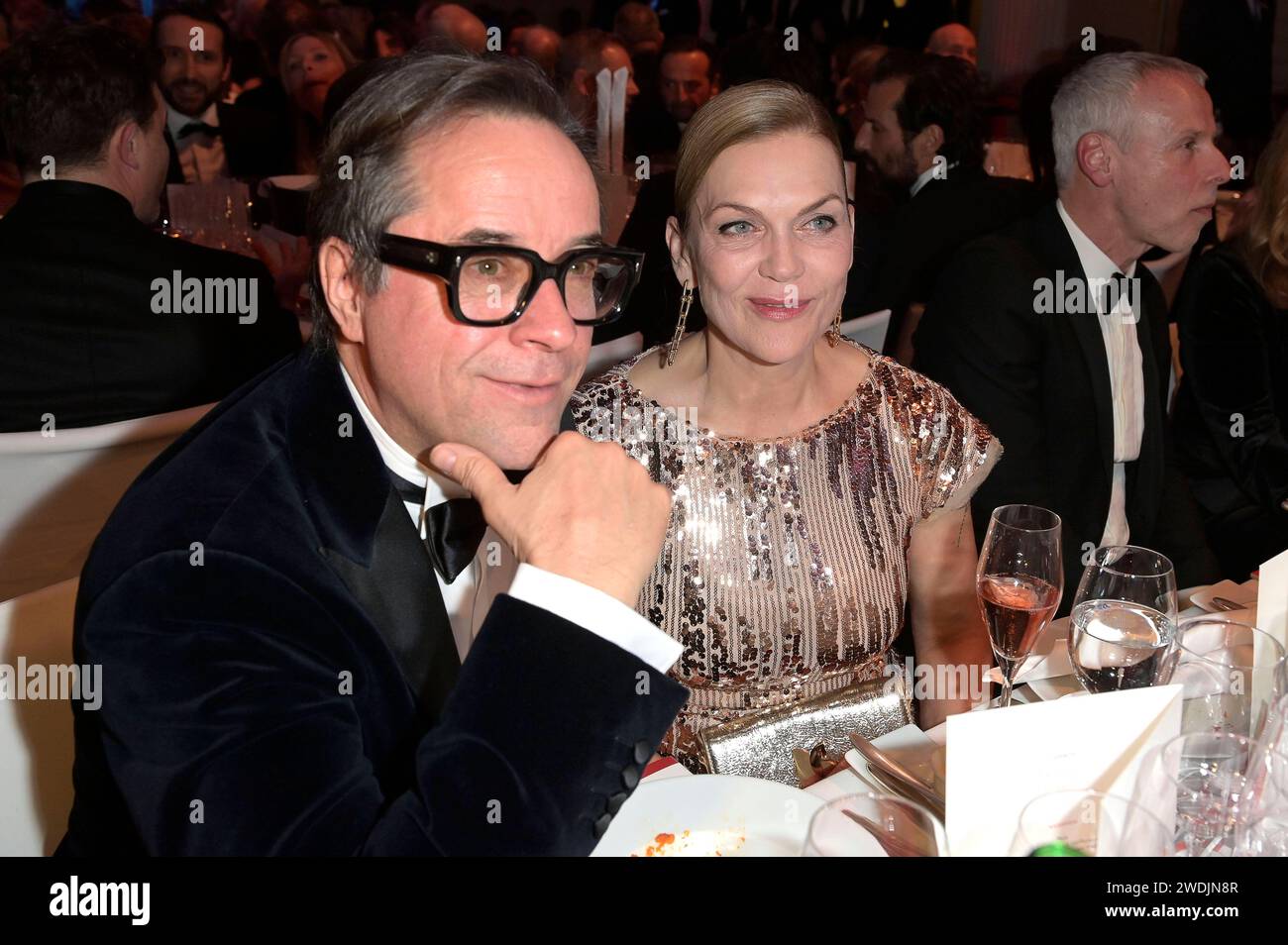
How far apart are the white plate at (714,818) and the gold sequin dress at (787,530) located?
2.35ft

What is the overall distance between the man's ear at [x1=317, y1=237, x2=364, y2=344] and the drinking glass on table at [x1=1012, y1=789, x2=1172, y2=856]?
3.08 feet

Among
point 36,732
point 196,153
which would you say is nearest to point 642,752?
point 36,732

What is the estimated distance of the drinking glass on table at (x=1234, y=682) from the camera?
1.35m

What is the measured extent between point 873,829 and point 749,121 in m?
1.31

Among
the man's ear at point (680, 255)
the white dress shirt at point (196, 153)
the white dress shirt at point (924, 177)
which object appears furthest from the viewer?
the white dress shirt at point (196, 153)

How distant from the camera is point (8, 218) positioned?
2725 millimetres

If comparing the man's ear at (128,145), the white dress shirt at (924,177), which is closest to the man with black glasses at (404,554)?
the man's ear at (128,145)

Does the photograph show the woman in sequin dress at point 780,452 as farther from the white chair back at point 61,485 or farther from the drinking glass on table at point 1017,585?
the white chair back at point 61,485

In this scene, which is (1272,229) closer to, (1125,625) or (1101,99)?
(1101,99)

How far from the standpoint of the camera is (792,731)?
5.36 ft

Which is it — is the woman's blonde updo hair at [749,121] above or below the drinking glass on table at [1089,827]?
above

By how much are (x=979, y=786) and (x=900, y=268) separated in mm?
Answer: 3145

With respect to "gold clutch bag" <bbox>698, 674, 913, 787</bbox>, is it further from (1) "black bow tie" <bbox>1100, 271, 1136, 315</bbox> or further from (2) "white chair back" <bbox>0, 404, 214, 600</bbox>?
(1) "black bow tie" <bbox>1100, 271, 1136, 315</bbox>

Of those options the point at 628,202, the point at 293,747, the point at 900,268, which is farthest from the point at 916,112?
the point at 293,747
